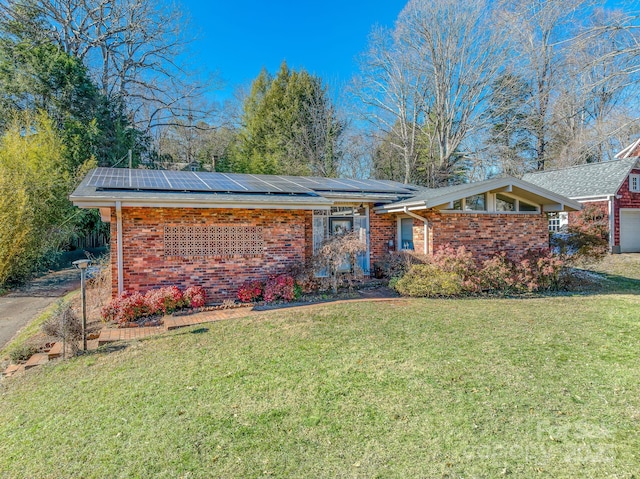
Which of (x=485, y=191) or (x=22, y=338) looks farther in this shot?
(x=485, y=191)

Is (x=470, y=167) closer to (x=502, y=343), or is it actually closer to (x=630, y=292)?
(x=630, y=292)

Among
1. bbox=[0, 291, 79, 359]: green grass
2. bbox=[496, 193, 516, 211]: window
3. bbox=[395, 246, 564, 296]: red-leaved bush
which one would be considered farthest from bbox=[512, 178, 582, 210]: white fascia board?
bbox=[0, 291, 79, 359]: green grass

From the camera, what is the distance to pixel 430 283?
9078mm

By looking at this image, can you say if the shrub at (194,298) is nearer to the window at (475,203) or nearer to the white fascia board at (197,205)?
the white fascia board at (197,205)

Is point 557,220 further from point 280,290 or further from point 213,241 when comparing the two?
point 213,241

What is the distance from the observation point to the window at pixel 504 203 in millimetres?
11125

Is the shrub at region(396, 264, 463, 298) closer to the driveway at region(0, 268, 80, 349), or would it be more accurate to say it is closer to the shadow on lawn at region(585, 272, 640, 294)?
the shadow on lawn at region(585, 272, 640, 294)

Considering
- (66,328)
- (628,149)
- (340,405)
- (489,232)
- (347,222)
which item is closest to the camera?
(340,405)

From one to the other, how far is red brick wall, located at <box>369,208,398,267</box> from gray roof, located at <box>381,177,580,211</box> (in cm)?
63

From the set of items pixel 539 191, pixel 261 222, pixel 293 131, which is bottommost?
pixel 261 222

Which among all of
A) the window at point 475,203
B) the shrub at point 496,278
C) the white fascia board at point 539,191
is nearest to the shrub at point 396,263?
the shrub at point 496,278

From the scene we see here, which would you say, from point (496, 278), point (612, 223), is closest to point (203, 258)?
point (496, 278)

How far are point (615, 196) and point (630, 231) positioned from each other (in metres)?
2.31

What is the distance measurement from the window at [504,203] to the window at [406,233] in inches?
103
